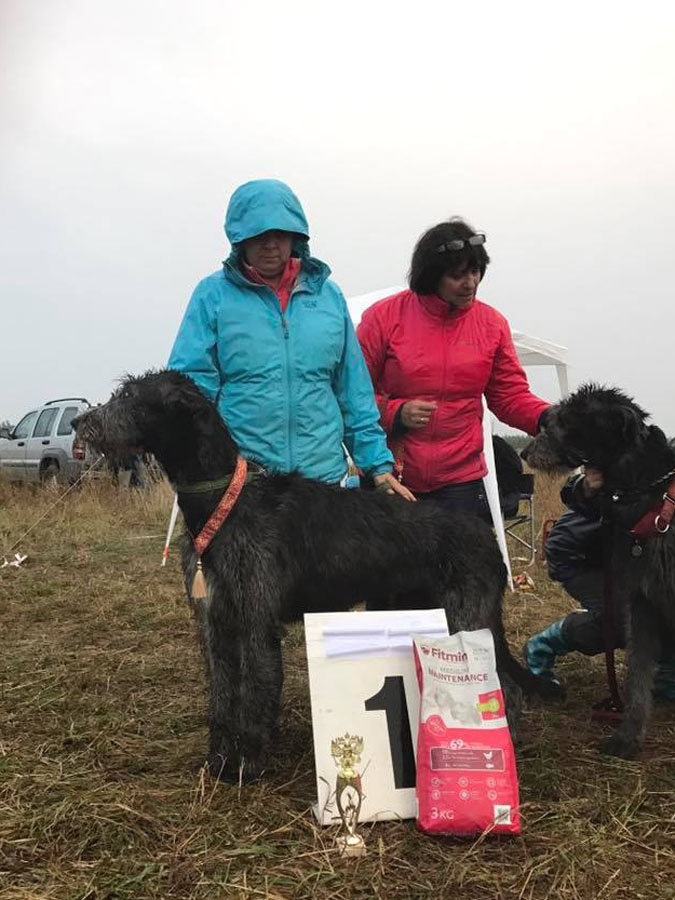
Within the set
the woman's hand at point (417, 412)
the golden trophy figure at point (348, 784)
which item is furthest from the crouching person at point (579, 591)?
the golden trophy figure at point (348, 784)

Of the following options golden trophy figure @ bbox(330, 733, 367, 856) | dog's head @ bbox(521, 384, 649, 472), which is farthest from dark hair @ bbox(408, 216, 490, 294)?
golden trophy figure @ bbox(330, 733, 367, 856)

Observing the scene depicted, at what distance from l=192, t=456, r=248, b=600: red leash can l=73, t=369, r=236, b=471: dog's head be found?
0.19m

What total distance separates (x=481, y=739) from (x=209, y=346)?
1858 mm

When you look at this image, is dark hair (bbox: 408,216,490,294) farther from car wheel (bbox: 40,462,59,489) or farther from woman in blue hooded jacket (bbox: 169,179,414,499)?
car wheel (bbox: 40,462,59,489)

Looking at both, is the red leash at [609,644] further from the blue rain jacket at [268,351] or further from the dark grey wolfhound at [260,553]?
the blue rain jacket at [268,351]

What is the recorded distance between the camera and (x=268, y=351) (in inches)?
128

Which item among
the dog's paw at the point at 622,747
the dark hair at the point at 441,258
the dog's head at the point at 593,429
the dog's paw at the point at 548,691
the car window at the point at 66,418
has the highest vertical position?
the car window at the point at 66,418

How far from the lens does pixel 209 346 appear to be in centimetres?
327

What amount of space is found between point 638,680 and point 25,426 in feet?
51.6

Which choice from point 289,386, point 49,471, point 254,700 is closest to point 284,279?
point 289,386

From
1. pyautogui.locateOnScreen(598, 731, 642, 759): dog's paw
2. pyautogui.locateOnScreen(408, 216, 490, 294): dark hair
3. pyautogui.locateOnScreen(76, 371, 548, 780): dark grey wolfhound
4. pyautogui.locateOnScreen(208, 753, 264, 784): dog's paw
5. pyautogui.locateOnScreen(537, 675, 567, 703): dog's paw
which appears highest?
pyautogui.locateOnScreen(408, 216, 490, 294): dark hair

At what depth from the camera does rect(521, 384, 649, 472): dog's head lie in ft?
11.4

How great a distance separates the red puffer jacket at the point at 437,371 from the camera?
12.4 ft

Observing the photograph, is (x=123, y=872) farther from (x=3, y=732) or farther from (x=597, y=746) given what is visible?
(x=597, y=746)
